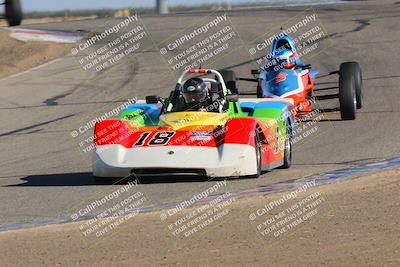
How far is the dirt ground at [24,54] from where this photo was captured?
2561cm

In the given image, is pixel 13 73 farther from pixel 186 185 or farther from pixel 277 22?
pixel 186 185

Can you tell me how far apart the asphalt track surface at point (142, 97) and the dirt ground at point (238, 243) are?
1183 millimetres

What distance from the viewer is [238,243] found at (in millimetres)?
8125

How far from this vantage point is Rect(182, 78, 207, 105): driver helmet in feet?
41.6

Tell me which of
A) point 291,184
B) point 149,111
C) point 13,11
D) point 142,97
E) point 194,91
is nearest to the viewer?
point 13,11

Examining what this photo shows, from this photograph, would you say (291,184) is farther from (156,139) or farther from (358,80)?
(358,80)

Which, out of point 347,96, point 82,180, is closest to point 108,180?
point 82,180

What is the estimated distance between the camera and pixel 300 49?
25641 mm

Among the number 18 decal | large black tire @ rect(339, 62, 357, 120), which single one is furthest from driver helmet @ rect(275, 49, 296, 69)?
the number 18 decal

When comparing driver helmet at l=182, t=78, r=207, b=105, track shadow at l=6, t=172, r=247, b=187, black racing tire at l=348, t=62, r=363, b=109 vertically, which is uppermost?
driver helmet at l=182, t=78, r=207, b=105

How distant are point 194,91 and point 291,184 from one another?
90.2 inches

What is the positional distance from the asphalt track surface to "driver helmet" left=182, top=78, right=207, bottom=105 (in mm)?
1347

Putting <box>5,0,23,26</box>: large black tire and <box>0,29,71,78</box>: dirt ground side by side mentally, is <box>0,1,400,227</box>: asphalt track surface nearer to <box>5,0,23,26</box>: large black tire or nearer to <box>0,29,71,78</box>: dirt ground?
<box>0,29,71,78</box>: dirt ground

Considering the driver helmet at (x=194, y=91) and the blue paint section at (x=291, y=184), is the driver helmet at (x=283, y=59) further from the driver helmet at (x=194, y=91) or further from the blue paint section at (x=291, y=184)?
the blue paint section at (x=291, y=184)
